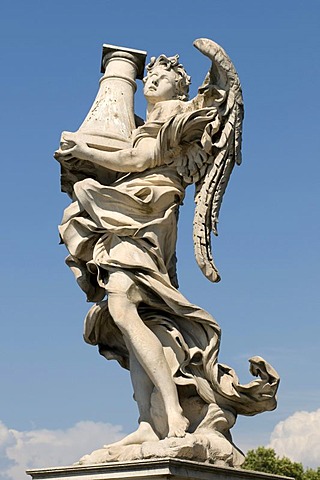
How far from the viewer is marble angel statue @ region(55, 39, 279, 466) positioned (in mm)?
7531

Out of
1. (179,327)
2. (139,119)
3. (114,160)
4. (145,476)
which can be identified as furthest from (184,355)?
(139,119)

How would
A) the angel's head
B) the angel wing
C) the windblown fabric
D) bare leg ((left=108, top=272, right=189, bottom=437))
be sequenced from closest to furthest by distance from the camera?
bare leg ((left=108, top=272, right=189, bottom=437)) < the windblown fabric < the angel wing < the angel's head

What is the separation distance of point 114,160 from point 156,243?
0.85m

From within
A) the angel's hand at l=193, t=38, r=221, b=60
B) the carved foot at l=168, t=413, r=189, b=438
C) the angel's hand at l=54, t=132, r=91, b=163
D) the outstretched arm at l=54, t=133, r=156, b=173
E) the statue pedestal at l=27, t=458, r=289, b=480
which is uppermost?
the angel's hand at l=193, t=38, r=221, b=60

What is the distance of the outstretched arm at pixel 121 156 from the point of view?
809 cm

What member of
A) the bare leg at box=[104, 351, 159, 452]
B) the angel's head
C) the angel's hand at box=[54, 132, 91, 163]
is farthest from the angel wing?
the bare leg at box=[104, 351, 159, 452]

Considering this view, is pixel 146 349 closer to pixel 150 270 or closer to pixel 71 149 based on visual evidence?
pixel 150 270

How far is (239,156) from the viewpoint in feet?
27.0

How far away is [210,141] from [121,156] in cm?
81

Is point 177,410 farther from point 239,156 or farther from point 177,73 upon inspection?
point 177,73

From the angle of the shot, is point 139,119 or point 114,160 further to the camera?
point 139,119

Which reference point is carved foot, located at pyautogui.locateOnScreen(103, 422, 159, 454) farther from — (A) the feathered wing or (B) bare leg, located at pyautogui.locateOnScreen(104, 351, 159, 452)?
(A) the feathered wing

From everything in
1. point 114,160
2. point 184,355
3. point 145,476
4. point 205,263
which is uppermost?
point 114,160

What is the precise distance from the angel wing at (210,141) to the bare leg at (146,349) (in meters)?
0.79
